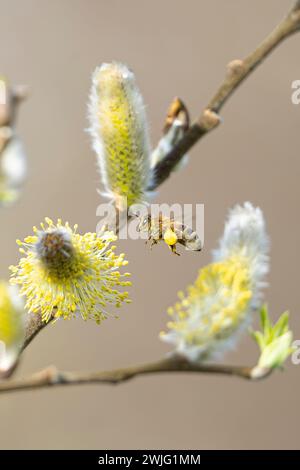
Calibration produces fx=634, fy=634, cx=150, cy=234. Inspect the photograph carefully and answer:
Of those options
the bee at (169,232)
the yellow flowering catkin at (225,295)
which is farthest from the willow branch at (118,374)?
the bee at (169,232)

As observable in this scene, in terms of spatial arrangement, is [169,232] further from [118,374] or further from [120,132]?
[118,374]

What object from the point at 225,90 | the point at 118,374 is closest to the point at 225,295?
the point at 118,374

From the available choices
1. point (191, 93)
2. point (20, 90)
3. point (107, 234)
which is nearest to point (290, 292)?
point (191, 93)

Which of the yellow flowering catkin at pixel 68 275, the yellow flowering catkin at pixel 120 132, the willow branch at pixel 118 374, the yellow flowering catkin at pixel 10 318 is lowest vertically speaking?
the willow branch at pixel 118 374

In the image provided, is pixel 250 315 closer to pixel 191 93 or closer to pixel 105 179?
pixel 105 179

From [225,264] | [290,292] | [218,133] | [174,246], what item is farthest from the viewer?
[218,133]

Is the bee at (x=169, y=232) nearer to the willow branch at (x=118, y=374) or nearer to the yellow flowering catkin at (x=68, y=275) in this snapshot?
the yellow flowering catkin at (x=68, y=275)

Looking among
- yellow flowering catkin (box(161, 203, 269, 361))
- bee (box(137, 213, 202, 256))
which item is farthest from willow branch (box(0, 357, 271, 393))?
bee (box(137, 213, 202, 256))
